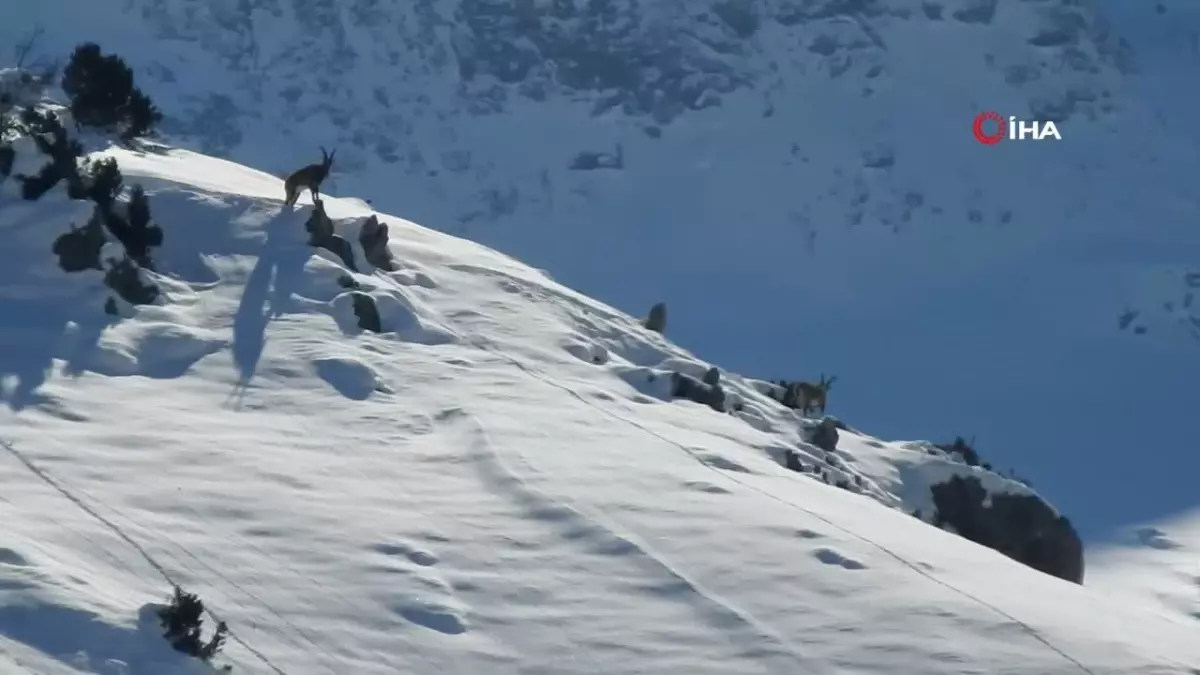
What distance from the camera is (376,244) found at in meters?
32.0

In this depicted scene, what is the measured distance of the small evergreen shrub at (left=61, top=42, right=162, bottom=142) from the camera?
112 ft

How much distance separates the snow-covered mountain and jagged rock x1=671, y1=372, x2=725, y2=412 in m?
57.3

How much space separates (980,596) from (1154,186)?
333 ft

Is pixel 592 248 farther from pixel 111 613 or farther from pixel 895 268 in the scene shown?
pixel 111 613

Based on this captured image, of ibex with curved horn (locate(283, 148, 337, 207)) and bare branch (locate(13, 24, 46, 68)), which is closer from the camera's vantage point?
ibex with curved horn (locate(283, 148, 337, 207))

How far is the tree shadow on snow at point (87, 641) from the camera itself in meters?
Result: 17.7

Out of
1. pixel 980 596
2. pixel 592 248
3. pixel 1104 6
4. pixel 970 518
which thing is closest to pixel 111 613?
pixel 980 596

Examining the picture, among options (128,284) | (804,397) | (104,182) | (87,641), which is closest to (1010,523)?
(804,397)

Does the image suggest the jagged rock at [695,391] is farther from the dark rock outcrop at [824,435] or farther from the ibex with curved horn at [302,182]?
the ibex with curved horn at [302,182]

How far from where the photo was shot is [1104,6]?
452 feet

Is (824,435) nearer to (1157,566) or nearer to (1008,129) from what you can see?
(1157,566)

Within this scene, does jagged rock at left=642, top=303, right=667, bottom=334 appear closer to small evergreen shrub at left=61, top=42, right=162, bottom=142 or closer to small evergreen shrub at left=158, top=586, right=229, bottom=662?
small evergreen shrub at left=61, top=42, right=162, bottom=142

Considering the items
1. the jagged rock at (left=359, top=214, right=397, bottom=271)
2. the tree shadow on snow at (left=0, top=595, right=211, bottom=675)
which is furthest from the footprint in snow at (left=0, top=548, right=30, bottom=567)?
the jagged rock at (left=359, top=214, right=397, bottom=271)

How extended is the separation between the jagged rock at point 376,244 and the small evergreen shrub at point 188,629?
1346cm
